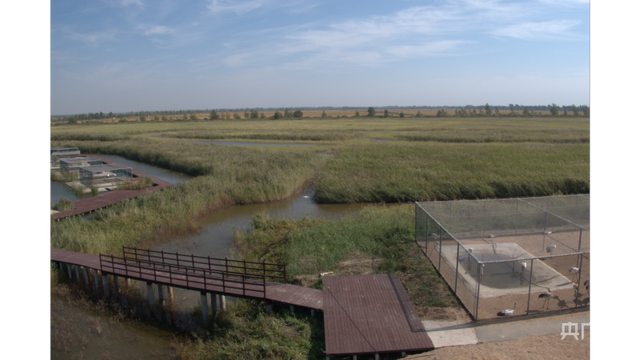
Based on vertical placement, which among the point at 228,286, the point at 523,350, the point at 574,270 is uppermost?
the point at 574,270

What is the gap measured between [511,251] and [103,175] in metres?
32.1

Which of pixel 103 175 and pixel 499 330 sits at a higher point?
pixel 103 175

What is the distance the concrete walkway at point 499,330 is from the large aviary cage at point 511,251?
399 mm

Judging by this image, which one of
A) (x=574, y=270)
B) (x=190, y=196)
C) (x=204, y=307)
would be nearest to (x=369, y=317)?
(x=204, y=307)

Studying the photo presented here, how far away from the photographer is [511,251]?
552 inches

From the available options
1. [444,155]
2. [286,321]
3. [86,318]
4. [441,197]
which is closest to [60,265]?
[86,318]

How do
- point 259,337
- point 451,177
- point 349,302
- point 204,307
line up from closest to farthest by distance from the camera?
point 259,337, point 349,302, point 204,307, point 451,177

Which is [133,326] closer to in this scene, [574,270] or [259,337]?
[259,337]

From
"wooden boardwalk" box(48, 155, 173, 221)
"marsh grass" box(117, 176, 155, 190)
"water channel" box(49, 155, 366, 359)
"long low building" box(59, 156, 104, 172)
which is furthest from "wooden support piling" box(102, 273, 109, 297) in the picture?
"long low building" box(59, 156, 104, 172)

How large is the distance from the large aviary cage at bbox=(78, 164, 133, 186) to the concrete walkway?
99.6 feet

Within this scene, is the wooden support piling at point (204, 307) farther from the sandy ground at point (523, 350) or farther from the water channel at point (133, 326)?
the sandy ground at point (523, 350)

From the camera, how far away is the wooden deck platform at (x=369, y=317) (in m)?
8.55

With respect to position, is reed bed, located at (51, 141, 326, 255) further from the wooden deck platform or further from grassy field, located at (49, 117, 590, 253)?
the wooden deck platform
